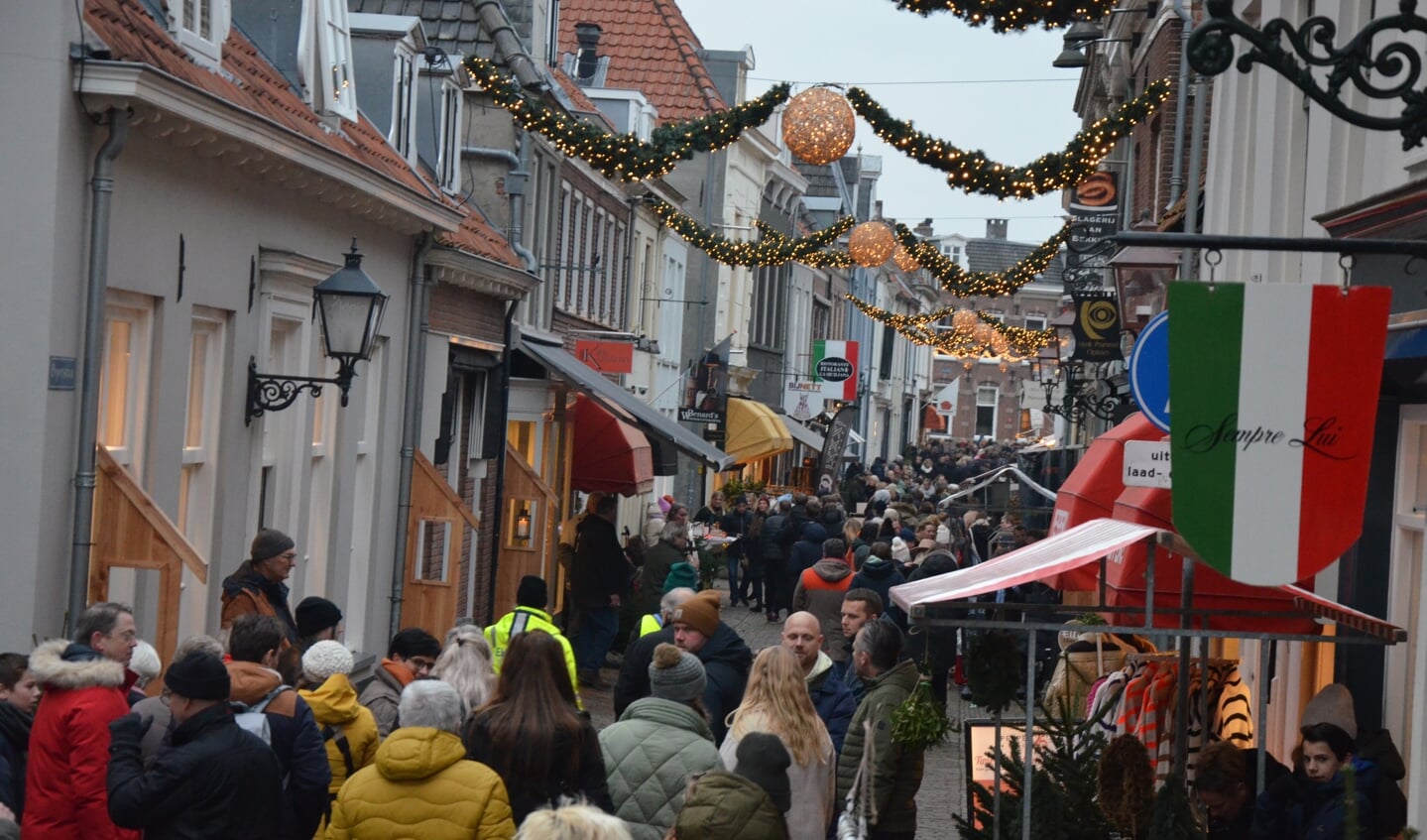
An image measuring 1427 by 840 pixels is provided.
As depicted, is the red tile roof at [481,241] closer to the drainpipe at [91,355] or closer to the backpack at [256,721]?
the drainpipe at [91,355]

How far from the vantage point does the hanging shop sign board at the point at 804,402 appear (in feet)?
156

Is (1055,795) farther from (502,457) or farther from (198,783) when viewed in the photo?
(502,457)

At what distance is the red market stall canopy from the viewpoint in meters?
6.85

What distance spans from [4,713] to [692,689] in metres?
2.62

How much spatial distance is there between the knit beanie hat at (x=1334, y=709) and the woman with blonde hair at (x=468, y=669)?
355 centimetres

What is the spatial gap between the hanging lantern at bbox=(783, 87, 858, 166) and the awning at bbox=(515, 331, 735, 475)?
7.31 meters

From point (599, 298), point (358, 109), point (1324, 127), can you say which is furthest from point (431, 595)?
point (599, 298)

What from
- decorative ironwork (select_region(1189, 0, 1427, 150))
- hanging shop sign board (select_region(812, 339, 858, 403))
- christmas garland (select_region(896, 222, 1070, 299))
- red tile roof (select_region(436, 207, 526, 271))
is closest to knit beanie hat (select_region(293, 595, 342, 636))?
decorative ironwork (select_region(1189, 0, 1427, 150))

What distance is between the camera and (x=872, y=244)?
21875mm

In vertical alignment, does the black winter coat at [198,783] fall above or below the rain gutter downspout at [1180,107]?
below

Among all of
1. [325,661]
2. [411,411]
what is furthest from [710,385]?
[325,661]

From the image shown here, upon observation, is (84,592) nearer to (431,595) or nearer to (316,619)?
(316,619)

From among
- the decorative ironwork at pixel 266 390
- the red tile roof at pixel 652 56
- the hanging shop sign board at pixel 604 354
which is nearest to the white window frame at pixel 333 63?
the decorative ironwork at pixel 266 390

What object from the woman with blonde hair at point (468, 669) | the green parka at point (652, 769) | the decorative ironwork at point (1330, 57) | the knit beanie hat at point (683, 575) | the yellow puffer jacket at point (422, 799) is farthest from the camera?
the knit beanie hat at point (683, 575)
